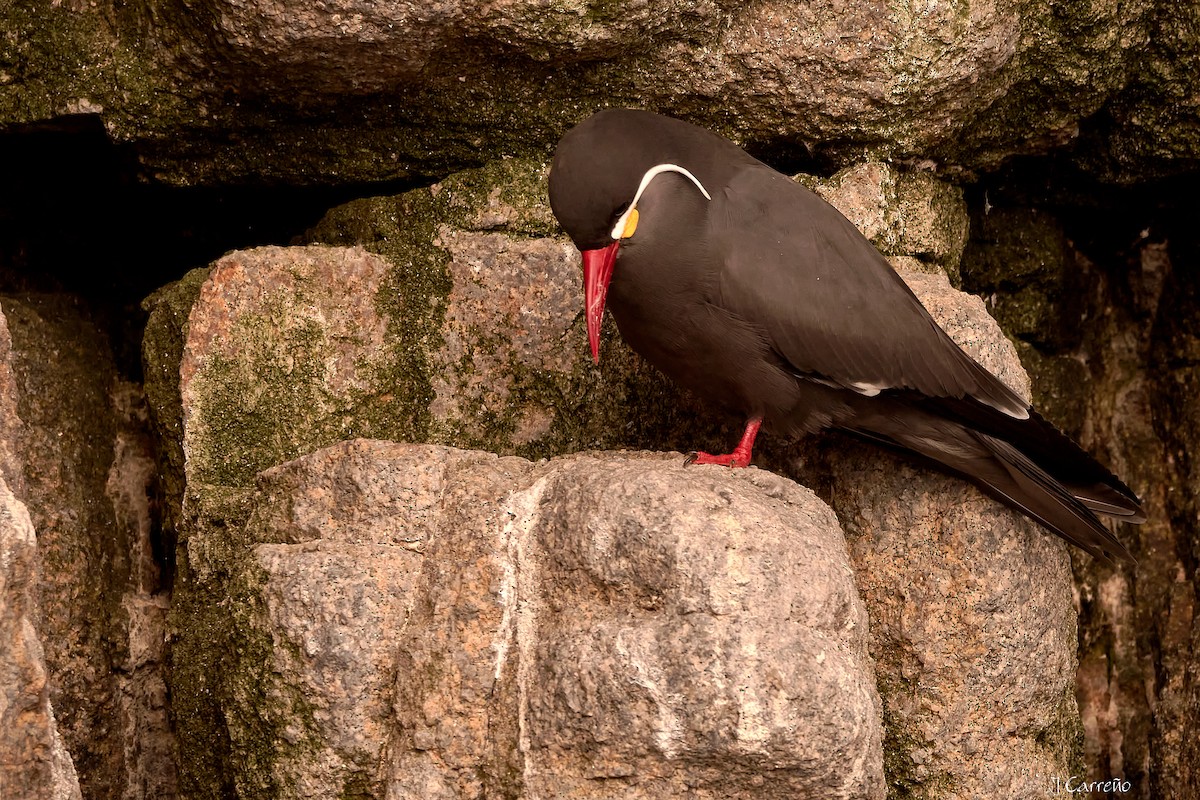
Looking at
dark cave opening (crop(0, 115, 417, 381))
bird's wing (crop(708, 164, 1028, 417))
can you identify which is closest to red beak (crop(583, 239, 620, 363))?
bird's wing (crop(708, 164, 1028, 417))

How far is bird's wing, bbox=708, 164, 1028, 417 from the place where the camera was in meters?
3.57

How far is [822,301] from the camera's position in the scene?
3594 millimetres

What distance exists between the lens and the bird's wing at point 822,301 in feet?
11.7

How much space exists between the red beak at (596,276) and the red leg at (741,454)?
50cm

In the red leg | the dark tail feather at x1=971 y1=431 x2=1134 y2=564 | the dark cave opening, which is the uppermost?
the dark cave opening

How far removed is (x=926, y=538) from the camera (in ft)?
12.4

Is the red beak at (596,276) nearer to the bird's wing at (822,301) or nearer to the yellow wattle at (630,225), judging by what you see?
the yellow wattle at (630,225)

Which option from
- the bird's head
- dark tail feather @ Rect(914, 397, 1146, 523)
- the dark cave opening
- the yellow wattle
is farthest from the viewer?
the dark cave opening

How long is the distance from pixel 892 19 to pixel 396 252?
1.67 m

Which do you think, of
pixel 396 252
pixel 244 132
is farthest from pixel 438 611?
pixel 244 132

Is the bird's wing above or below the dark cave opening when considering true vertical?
below

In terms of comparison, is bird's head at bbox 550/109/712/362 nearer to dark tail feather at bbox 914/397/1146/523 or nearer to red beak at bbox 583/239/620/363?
red beak at bbox 583/239/620/363

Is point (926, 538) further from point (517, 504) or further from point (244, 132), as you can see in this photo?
point (244, 132)

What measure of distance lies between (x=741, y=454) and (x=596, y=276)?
68 cm
